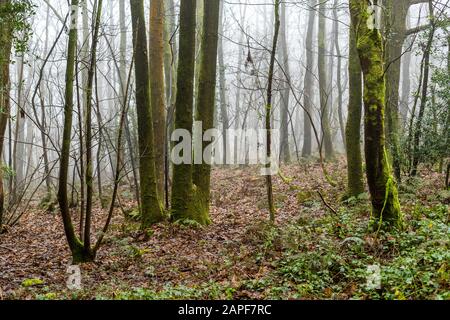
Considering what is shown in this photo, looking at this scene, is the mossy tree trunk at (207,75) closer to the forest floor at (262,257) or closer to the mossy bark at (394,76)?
the forest floor at (262,257)

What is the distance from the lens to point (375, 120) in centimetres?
774

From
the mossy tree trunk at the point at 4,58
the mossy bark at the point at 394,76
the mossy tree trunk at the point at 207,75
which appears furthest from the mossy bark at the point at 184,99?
the mossy bark at the point at 394,76

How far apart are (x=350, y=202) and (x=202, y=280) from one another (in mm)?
5563

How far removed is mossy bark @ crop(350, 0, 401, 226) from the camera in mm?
7746

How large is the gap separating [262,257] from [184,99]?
14.4 feet

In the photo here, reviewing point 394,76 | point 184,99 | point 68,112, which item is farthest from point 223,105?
point 68,112

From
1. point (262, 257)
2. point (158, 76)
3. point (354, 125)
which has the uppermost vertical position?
point (158, 76)

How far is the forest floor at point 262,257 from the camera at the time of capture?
20.4ft

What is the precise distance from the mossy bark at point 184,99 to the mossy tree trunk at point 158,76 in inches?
69.6

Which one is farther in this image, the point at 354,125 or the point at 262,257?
the point at 354,125

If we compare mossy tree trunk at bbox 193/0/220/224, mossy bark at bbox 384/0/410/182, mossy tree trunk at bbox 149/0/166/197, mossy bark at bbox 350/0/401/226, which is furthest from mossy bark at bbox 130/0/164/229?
mossy bark at bbox 384/0/410/182

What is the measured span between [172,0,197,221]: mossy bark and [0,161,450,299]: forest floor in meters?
0.55

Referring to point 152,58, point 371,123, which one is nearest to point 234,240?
point 371,123

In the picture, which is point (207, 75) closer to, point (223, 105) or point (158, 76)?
point (158, 76)
